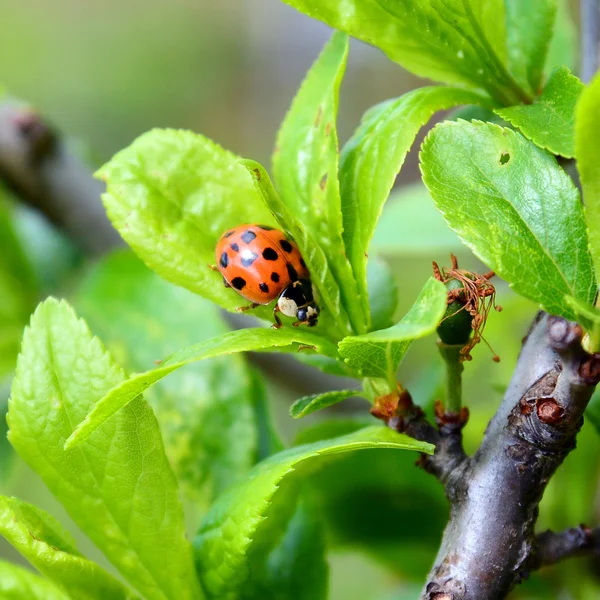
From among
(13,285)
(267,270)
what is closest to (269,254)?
(267,270)

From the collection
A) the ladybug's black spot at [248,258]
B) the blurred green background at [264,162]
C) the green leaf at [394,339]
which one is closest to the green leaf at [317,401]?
the green leaf at [394,339]

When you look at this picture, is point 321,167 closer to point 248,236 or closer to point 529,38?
point 248,236

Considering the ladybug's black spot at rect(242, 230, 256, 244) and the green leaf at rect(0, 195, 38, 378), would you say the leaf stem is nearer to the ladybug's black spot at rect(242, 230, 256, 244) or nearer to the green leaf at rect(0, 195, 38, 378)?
the ladybug's black spot at rect(242, 230, 256, 244)

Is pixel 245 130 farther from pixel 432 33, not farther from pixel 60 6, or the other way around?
pixel 432 33

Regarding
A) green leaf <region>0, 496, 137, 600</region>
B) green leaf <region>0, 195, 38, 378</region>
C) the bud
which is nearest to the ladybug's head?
the bud

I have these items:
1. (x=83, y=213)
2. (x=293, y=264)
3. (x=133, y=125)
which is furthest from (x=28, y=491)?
(x=133, y=125)

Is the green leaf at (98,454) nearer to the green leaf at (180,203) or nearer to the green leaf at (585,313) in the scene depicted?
the green leaf at (180,203)
